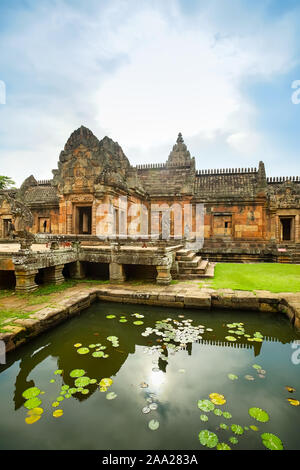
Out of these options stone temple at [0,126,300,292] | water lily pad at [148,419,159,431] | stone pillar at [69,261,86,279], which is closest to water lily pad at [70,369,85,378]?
water lily pad at [148,419,159,431]

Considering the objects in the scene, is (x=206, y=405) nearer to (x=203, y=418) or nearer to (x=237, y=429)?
(x=203, y=418)

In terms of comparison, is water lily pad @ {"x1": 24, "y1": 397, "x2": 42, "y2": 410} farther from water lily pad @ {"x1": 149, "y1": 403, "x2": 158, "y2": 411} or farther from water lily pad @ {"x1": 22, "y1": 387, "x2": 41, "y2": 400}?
water lily pad @ {"x1": 149, "y1": 403, "x2": 158, "y2": 411}

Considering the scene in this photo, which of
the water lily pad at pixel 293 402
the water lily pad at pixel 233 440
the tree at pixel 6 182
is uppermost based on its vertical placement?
the tree at pixel 6 182

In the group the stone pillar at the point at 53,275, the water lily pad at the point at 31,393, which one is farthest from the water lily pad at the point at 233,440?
the stone pillar at the point at 53,275

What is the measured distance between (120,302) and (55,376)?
332cm

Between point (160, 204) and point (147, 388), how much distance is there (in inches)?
561

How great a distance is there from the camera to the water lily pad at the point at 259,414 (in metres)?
2.63

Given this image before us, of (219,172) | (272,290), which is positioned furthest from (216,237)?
(272,290)

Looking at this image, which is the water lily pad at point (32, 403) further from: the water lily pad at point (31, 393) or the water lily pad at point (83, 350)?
the water lily pad at point (83, 350)

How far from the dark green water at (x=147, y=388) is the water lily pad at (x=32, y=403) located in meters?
0.05

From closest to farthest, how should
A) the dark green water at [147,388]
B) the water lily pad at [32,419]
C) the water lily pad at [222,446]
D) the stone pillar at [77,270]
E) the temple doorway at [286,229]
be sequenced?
1. the water lily pad at [222,446]
2. the dark green water at [147,388]
3. the water lily pad at [32,419]
4. the stone pillar at [77,270]
5. the temple doorway at [286,229]

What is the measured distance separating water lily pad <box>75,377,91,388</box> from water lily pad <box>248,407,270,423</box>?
84.6 inches

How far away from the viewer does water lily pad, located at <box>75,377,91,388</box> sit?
316 cm
